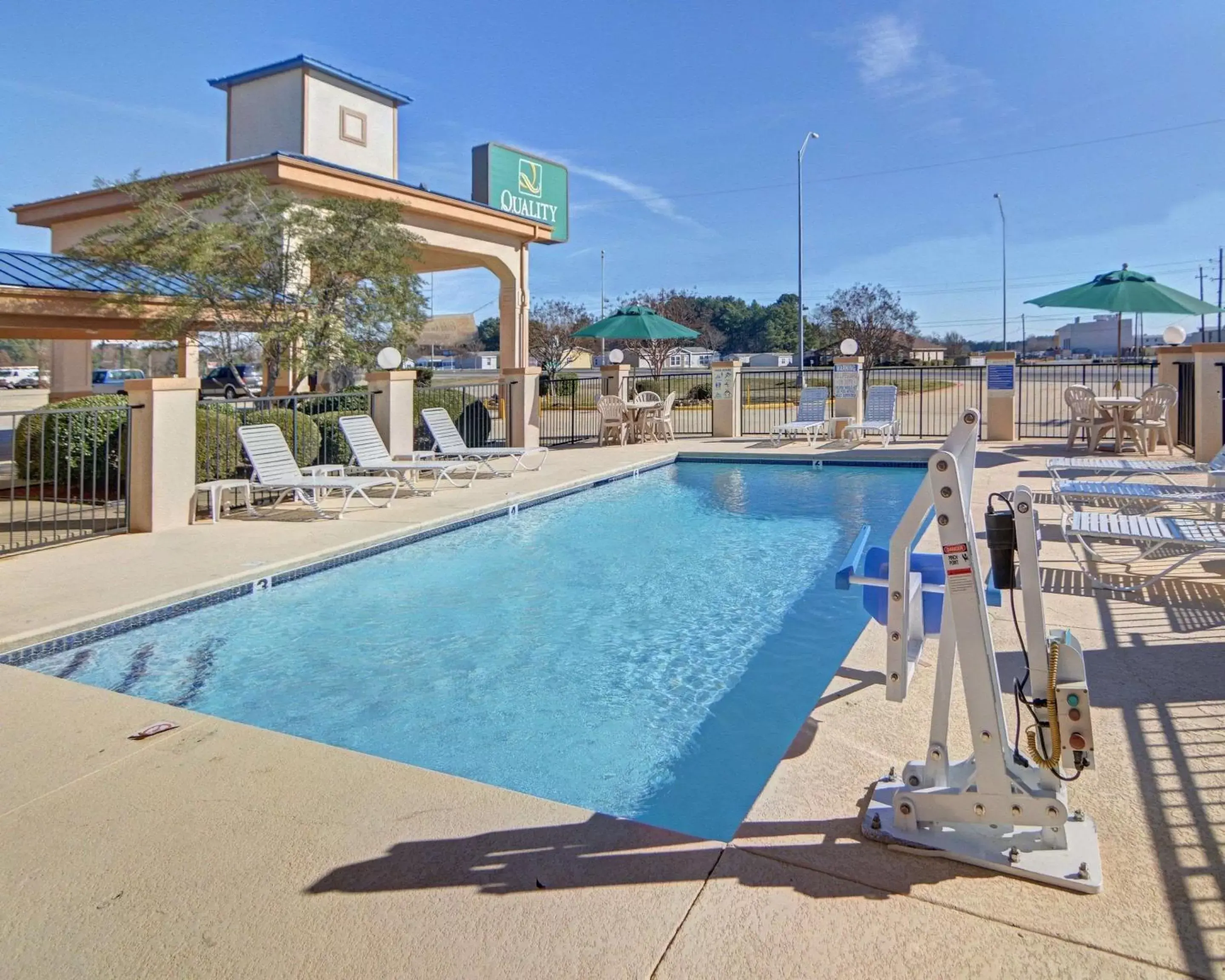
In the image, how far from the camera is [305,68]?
58.7 ft

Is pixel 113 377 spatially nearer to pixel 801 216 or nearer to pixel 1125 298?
pixel 801 216

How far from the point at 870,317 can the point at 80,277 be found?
31298mm

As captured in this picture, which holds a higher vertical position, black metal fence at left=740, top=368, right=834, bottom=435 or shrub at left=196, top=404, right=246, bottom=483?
black metal fence at left=740, top=368, right=834, bottom=435

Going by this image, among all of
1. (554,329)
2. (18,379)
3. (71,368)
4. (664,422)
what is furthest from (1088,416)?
(18,379)

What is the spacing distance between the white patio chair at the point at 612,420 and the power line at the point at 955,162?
16386mm

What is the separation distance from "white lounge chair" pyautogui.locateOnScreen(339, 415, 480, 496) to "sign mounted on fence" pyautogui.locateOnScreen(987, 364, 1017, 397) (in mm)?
9078

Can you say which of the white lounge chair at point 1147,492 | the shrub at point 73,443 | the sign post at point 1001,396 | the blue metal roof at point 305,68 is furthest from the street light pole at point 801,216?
the shrub at point 73,443

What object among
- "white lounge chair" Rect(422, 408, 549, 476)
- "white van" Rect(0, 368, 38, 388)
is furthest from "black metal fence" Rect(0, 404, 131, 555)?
"white van" Rect(0, 368, 38, 388)

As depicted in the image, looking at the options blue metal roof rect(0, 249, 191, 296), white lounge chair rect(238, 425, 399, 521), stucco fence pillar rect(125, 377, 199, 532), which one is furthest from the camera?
blue metal roof rect(0, 249, 191, 296)

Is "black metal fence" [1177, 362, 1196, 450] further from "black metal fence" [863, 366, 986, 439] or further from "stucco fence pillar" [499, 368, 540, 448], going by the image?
"stucco fence pillar" [499, 368, 540, 448]

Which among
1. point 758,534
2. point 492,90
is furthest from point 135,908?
point 492,90

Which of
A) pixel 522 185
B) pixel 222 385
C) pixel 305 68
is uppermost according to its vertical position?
pixel 305 68

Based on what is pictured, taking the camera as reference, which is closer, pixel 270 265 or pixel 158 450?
pixel 158 450

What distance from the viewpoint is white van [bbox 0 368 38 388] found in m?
48.1
